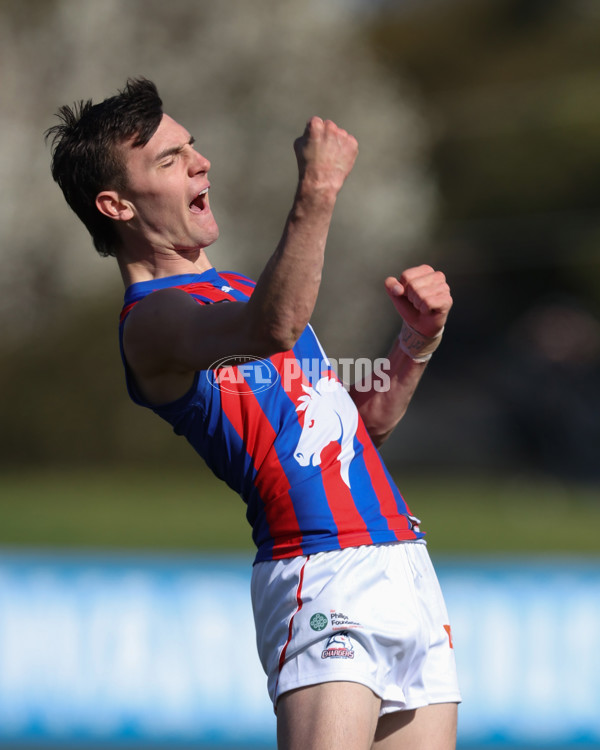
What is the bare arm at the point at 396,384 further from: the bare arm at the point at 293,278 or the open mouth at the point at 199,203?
the bare arm at the point at 293,278

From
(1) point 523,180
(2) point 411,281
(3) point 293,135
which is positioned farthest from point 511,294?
(2) point 411,281

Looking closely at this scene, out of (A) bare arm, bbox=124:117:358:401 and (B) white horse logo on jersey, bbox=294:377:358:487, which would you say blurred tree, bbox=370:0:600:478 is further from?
(A) bare arm, bbox=124:117:358:401

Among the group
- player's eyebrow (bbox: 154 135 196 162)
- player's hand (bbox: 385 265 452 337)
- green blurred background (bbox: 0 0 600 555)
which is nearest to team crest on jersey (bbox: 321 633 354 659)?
player's hand (bbox: 385 265 452 337)

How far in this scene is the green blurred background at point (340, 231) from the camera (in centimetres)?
2055

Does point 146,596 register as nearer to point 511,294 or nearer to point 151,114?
point 151,114

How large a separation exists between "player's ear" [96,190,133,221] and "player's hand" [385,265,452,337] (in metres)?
0.83

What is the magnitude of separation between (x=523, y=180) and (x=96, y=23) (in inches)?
383

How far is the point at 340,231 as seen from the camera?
22.3 meters

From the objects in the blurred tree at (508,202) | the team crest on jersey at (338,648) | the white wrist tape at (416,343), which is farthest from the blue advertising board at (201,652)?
the blurred tree at (508,202)

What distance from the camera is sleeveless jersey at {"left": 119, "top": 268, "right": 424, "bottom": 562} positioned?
3.11 meters

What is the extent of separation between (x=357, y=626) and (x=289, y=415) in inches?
25.1

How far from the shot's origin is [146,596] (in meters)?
6.95

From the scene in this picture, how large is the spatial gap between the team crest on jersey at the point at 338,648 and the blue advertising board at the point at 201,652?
3932 mm

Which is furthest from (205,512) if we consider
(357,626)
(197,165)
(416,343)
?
(357,626)
